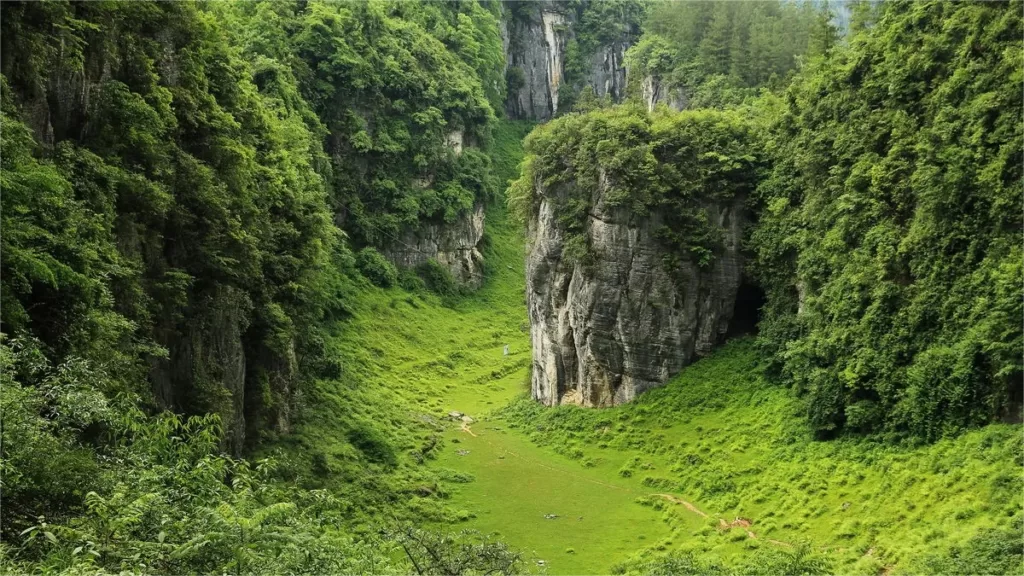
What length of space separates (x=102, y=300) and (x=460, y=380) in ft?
98.5

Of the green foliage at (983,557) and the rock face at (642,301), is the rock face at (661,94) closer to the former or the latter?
A: the rock face at (642,301)

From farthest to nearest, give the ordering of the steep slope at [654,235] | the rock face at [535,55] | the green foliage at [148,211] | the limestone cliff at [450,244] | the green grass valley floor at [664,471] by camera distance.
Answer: the rock face at [535,55] → the limestone cliff at [450,244] → the steep slope at [654,235] → the green grass valley floor at [664,471] → the green foliage at [148,211]

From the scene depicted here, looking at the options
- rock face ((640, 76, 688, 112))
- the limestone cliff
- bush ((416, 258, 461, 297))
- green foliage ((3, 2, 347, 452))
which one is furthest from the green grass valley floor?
rock face ((640, 76, 688, 112))

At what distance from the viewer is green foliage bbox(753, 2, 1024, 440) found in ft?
66.5

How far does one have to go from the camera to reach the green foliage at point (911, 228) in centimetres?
2027

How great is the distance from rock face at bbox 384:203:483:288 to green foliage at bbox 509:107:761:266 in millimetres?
22711

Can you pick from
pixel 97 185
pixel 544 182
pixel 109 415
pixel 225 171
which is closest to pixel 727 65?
pixel 544 182

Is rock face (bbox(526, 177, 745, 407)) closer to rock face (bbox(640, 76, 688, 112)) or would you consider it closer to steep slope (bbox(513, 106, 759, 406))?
steep slope (bbox(513, 106, 759, 406))

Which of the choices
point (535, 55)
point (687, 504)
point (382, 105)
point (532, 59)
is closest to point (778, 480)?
point (687, 504)

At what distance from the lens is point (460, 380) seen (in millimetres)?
43219

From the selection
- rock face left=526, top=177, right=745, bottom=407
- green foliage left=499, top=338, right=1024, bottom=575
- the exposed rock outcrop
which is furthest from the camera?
the exposed rock outcrop

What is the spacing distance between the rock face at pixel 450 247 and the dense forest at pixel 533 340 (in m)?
10.1

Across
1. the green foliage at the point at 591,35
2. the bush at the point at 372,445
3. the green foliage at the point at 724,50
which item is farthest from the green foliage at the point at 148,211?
the green foliage at the point at 591,35

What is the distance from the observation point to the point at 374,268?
166ft
